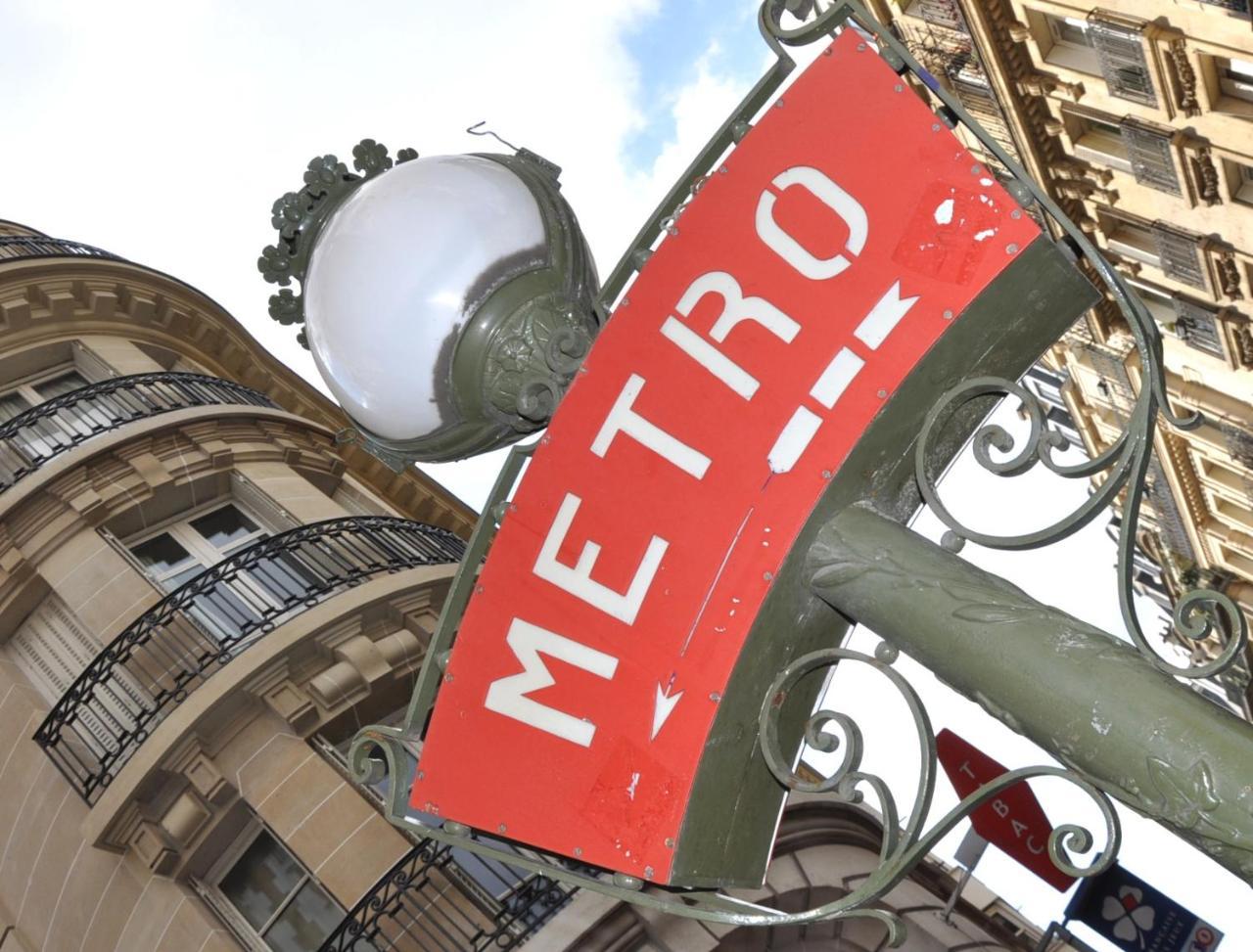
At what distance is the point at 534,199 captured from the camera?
400cm

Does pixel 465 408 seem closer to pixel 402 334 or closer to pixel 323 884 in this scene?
pixel 402 334

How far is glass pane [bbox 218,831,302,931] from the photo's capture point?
991cm

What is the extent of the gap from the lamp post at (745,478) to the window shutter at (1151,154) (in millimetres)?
17972

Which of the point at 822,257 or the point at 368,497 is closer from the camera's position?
the point at 822,257

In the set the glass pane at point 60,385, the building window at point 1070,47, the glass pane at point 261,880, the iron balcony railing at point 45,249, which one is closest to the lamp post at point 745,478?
the glass pane at point 261,880

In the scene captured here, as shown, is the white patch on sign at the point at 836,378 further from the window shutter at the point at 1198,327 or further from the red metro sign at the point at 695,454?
the window shutter at the point at 1198,327

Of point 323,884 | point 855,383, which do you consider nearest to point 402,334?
point 855,383

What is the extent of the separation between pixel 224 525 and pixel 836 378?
11.0m

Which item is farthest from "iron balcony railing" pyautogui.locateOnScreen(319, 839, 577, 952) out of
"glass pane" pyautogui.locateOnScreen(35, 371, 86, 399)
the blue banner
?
"glass pane" pyautogui.locateOnScreen(35, 371, 86, 399)

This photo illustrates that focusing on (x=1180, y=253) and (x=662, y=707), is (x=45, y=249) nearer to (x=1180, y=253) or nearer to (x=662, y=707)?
(x=662, y=707)

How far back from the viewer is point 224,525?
1309 cm

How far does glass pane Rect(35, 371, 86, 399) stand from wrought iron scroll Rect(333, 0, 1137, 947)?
12.2 metres

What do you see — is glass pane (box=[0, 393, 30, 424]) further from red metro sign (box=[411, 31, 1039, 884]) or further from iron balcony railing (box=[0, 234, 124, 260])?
red metro sign (box=[411, 31, 1039, 884])

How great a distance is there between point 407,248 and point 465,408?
523 mm
